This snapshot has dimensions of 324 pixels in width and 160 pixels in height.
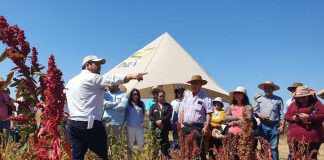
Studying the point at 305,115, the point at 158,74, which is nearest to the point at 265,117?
the point at 305,115

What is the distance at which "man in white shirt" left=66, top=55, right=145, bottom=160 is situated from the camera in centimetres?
401

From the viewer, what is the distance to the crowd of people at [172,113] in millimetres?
4047

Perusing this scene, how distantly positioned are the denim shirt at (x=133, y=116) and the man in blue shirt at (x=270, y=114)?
2.10 metres

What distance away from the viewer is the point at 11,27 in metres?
2.07

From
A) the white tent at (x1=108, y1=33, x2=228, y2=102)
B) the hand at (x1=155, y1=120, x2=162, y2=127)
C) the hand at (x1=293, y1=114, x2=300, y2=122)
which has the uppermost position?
the white tent at (x1=108, y1=33, x2=228, y2=102)

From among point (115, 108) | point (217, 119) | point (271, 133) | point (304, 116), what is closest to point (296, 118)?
point (304, 116)

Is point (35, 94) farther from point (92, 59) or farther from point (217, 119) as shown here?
point (217, 119)

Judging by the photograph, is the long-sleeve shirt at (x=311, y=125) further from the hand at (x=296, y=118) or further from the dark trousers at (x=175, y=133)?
the dark trousers at (x=175, y=133)

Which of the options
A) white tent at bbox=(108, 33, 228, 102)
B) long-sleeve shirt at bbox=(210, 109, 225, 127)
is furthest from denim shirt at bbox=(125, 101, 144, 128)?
white tent at bbox=(108, 33, 228, 102)

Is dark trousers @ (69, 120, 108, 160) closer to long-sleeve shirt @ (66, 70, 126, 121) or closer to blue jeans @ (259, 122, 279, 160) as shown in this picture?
long-sleeve shirt @ (66, 70, 126, 121)

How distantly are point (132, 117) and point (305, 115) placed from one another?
2940mm

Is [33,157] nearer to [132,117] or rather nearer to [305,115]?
[305,115]

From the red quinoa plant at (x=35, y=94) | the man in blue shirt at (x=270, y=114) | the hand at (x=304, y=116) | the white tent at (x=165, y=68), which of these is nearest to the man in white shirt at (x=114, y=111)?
the man in blue shirt at (x=270, y=114)

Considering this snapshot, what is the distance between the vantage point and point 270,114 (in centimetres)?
762
